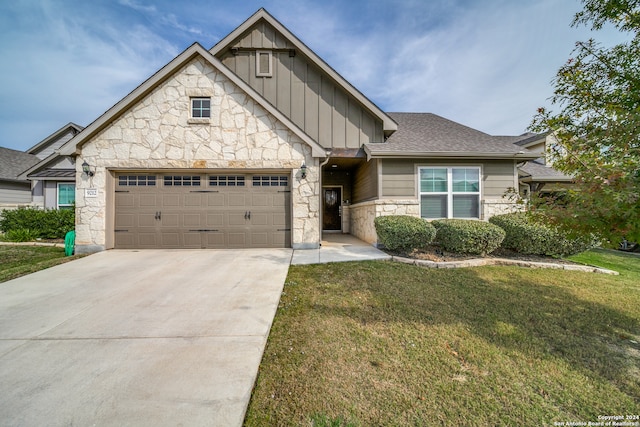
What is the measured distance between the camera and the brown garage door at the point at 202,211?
296 inches

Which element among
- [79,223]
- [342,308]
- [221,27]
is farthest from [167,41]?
[342,308]

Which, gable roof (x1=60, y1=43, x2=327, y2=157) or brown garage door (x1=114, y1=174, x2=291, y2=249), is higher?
gable roof (x1=60, y1=43, x2=327, y2=157)

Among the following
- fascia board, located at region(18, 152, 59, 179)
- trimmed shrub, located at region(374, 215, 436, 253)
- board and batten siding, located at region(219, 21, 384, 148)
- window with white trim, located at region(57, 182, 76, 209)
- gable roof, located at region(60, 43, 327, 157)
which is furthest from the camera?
window with white trim, located at region(57, 182, 76, 209)

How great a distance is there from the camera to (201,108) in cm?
749

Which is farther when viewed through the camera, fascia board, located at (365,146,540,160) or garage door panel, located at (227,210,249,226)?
fascia board, located at (365,146,540,160)

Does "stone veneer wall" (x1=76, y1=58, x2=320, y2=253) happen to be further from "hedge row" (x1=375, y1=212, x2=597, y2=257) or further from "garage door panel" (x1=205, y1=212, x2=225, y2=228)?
"hedge row" (x1=375, y1=212, x2=597, y2=257)

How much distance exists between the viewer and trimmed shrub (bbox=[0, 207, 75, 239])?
33.3 feet

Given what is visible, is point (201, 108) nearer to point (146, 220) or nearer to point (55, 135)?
point (146, 220)

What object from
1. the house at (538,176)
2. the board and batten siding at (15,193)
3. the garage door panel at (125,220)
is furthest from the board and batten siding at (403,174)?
the board and batten siding at (15,193)

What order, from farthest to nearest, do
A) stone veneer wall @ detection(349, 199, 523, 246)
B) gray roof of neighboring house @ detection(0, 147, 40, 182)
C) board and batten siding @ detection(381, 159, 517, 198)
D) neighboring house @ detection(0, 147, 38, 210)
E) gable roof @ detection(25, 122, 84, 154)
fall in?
gable roof @ detection(25, 122, 84, 154) < gray roof of neighboring house @ detection(0, 147, 40, 182) < neighboring house @ detection(0, 147, 38, 210) < board and batten siding @ detection(381, 159, 517, 198) < stone veneer wall @ detection(349, 199, 523, 246)

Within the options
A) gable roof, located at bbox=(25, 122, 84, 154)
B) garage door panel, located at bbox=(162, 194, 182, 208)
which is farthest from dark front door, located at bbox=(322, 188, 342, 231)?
gable roof, located at bbox=(25, 122, 84, 154)

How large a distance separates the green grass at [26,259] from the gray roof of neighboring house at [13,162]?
871 centimetres

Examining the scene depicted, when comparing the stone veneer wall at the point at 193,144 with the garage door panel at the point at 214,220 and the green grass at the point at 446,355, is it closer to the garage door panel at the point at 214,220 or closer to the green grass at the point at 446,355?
the garage door panel at the point at 214,220

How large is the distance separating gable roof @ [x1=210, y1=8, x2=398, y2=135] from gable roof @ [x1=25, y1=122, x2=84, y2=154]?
39.5ft
